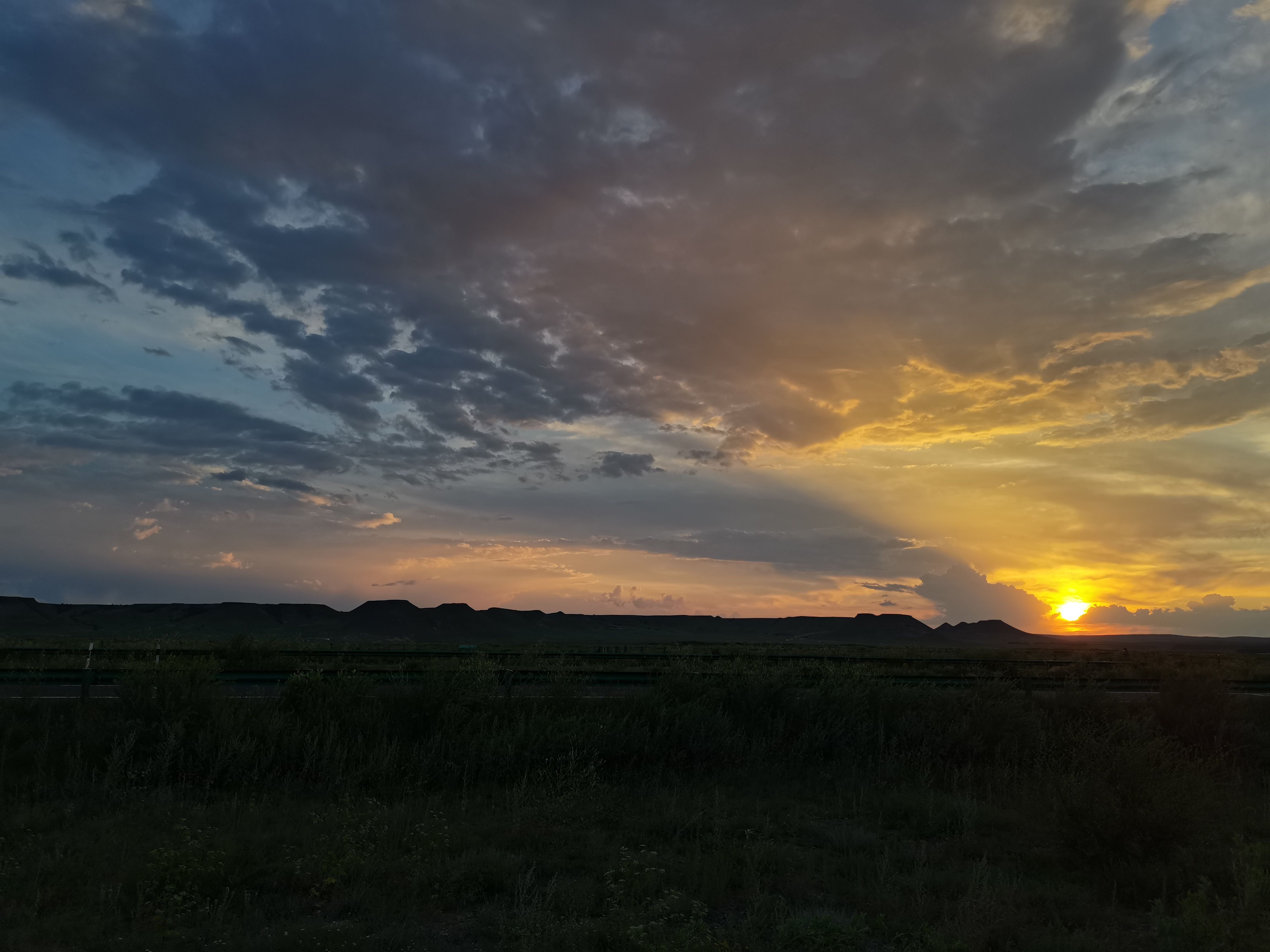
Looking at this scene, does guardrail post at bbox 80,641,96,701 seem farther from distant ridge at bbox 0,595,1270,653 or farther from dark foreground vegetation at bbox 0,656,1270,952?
distant ridge at bbox 0,595,1270,653

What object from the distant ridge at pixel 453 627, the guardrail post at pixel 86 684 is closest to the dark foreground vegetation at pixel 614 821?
the guardrail post at pixel 86 684

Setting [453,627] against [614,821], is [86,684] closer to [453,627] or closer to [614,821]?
[614,821]

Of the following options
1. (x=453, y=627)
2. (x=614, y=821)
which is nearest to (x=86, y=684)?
(x=614, y=821)

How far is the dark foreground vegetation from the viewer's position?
333 inches

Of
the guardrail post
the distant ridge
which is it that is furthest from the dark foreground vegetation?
the distant ridge

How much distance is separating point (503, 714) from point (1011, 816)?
347 inches

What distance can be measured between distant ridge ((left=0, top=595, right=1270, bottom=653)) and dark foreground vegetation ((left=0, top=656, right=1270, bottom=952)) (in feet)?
267

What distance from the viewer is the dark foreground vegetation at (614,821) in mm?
8469

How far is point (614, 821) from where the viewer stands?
480 inches

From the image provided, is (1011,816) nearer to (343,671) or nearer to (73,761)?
(343,671)

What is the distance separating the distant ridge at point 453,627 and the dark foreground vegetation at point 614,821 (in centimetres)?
8134

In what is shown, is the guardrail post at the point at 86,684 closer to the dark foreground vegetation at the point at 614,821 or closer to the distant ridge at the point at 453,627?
the dark foreground vegetation at the point at 614,821

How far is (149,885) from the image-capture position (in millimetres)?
8977

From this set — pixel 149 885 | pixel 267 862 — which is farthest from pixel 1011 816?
pixel 149 885
